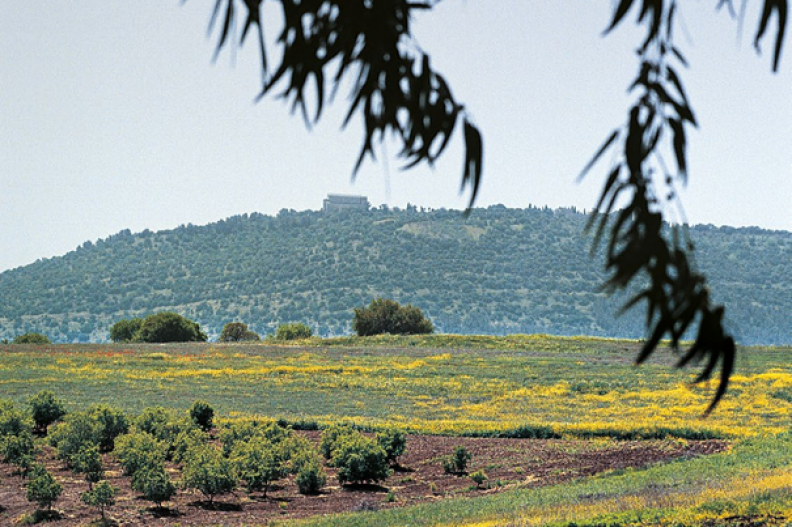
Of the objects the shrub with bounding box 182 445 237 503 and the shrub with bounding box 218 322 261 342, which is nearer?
the shrub with bounding box 182 445 237 503

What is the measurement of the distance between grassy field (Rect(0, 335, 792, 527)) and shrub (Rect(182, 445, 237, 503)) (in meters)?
3.32

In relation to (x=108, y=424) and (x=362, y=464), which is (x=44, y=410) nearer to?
(x=108, y=424)

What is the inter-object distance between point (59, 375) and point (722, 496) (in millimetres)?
44631

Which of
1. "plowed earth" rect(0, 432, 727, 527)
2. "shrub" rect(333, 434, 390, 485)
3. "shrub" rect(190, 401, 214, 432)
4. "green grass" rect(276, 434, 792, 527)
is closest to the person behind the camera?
"green grass" rect(276, 434, 792, 527)

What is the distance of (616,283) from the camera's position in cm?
329

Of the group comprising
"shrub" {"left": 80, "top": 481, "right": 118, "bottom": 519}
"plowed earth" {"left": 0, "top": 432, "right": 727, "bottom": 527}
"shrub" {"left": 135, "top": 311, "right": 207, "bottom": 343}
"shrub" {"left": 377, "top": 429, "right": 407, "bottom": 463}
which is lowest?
"shrub" {"left": 135, "top": 311, "right": 207, "bottom": 343}

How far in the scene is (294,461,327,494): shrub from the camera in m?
23.3

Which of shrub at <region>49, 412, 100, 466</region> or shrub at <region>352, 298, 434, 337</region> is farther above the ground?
shrub at <region>49, 412, 100, 466</region>

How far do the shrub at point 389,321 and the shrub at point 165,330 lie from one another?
55.9 feet

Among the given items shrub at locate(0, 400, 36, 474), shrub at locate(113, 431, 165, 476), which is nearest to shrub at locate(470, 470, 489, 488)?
shrub at locate(113, 431, 165, 476)

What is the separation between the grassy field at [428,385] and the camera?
37.0m

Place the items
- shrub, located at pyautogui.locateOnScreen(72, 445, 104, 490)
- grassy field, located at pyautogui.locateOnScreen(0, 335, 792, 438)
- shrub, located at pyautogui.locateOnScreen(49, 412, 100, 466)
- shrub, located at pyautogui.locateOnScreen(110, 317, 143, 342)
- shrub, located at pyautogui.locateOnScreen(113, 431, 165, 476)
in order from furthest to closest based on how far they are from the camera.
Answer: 1. shrub, located at pyautogui.locateOnScreen(110, 317, 143, 342)
2. grassy field, located at pyautogui.locateOnScreen(0, 335, 792, 438)
3. shrub, located at pyautogui.locateOnScreen(49, 412, 100, 466)
4. shrub, located at pyautogui.locateOnScreen(113, 431, 165, 476)
5. shrub, located at pyautogui.locateOnScreen(72, 445, 104, 490)

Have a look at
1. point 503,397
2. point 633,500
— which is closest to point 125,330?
point 503,397

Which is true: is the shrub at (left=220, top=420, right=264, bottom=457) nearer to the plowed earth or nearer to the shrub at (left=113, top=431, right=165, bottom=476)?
the plowed earth
